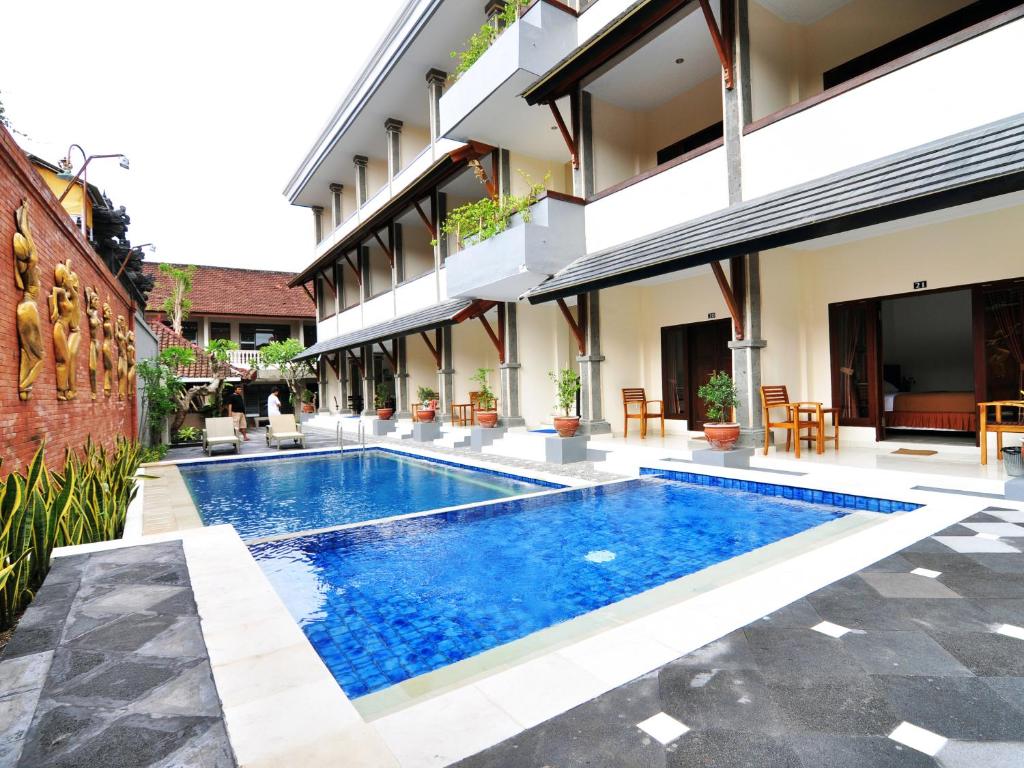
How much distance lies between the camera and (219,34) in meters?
15.2

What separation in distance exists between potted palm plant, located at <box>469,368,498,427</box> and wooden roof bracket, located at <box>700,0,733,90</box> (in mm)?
7454

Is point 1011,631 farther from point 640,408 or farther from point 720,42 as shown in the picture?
point 640,408

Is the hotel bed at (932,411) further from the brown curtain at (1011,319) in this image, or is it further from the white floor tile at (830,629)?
the white floor tile at (830,629)

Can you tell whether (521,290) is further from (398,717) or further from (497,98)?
(398,717)

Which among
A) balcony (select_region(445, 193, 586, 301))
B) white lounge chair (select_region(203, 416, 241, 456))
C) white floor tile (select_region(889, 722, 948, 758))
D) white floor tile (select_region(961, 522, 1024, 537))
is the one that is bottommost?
white floor tile (select_region(889, 722, 948, 758))

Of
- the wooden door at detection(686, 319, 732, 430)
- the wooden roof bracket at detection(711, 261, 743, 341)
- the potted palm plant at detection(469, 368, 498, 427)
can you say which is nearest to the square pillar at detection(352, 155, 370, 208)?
the potted palm plant at detection(469, 368, 498, 427)

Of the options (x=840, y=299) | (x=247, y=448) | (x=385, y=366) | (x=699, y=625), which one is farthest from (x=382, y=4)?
(x=699, y=625)

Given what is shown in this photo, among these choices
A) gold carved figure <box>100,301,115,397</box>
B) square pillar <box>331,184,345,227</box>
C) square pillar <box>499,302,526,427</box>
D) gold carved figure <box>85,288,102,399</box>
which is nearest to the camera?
gold carved figure <box>85,288,102,399</box>

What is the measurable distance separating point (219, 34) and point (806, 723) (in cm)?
1923

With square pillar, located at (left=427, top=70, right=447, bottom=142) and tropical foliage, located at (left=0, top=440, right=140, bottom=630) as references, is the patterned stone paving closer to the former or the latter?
tropical foliage, located at (left=0, top=440, right=140, bottom=630)

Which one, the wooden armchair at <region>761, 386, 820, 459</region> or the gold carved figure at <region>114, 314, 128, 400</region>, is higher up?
the gold carved figure at <region>114, 314, 128, 400</region>

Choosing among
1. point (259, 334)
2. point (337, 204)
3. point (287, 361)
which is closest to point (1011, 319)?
point (287, 361)

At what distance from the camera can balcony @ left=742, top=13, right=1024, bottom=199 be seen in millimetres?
5824

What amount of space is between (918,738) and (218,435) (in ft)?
46.1
